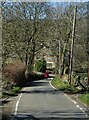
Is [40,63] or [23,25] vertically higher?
[23,25]

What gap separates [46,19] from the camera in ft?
192

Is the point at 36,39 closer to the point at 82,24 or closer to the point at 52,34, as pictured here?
the point at 52,34

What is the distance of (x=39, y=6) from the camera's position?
5647 cm

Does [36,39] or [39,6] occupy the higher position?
[39,6]

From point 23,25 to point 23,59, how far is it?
10.6 metres

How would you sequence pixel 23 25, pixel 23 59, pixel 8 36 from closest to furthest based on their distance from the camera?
pixel 8 36, pixel 23 25, pixel 23 59

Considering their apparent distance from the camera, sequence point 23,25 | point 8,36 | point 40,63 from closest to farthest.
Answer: point 8,36, point 23,25, point 40,63

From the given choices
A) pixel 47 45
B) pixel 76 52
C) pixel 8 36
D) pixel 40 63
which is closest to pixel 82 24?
pixel 76 52

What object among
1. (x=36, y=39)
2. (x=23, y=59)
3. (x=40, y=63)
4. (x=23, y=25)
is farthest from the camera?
(x=40, y=63)

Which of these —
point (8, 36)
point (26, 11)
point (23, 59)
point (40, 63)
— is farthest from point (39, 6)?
point (40, 63)

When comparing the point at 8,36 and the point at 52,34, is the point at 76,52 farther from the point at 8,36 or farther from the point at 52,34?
the point at 8,36

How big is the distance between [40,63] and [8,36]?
72.3 metres

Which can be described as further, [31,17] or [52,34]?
[52,34]

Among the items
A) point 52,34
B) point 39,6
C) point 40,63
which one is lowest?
point 40,63
